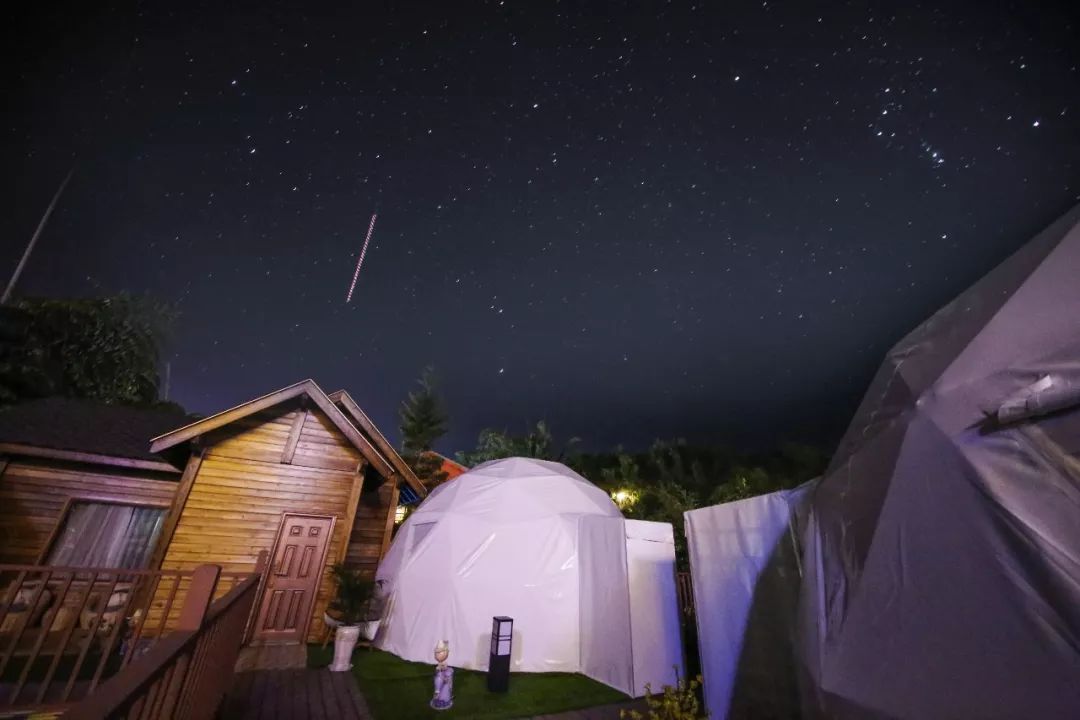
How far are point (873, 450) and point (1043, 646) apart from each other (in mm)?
1322

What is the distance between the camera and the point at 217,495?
8.37 m

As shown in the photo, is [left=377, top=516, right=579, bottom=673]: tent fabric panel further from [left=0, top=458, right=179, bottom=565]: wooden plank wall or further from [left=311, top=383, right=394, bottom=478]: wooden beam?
[left=0, top=458, right=179, bottom=565]: wooden plank wall

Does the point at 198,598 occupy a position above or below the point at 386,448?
below

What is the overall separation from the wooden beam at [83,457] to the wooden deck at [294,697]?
5.43 meters

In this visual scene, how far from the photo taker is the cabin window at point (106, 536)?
831 cm

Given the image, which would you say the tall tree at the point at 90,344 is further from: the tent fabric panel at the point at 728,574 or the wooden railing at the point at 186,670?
the tent fabric panel at the point at 728,574

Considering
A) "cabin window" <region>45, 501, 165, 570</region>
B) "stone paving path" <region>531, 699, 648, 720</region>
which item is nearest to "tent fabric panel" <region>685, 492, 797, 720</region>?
"stone paving path" <region>531, 699, 648, 720</region>

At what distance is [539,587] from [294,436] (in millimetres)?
6292

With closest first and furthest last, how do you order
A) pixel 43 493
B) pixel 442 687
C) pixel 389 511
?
1. pixel 442 687
2. pixel 43 493
3. pixel 389 511

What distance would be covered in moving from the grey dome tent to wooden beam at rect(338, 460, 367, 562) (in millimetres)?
8971

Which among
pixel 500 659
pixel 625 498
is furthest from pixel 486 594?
pixel 625 498

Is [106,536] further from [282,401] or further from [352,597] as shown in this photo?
[352,597]

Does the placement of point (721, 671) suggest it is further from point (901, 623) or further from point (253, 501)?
point (253, 501)

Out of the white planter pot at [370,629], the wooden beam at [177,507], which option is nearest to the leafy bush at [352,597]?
the white planter pot at [370,629]
